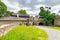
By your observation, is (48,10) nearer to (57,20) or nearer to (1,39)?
(57,20)

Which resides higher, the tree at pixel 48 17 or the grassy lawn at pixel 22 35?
the grassy lawn at pixel 22 35

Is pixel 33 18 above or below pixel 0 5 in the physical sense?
below

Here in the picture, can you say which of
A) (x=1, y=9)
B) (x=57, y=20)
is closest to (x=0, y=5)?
(x=1, y=9)

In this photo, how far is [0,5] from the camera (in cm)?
8906

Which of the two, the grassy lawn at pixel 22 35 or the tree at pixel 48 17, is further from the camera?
the tree at pixel 48 17

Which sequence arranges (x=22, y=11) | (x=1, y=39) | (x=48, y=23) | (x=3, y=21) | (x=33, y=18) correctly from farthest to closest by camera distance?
(x=22, y=11), (x=33, y=18), (x=48, y=23), (x=3, y=21), (x=1, y=39)

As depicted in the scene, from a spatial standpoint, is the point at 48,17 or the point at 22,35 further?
the point at 48,17

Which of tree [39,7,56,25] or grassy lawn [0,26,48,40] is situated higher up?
grassy lawn [0,26,48,40]

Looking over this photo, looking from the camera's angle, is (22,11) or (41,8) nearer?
(41,8)

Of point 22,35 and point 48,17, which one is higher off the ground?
point 22,35

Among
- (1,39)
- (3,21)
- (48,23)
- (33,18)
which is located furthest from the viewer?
(33,18)

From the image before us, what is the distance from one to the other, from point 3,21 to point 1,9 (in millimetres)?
7366

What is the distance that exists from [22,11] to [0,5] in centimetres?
5257

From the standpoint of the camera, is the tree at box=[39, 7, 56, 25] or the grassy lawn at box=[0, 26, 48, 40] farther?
the tree at box=[39, 7, 56, 25]
